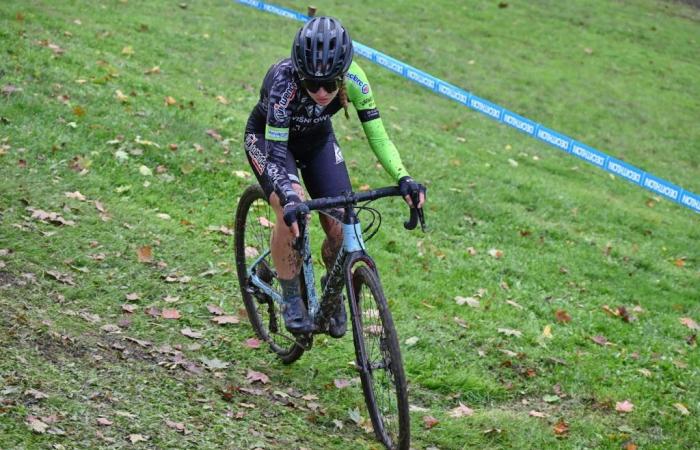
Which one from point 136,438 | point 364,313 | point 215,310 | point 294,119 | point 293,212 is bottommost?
point 215,310

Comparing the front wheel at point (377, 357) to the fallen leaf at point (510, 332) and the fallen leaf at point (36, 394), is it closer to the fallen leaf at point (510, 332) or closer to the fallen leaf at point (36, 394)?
the fallen leaf at point (36, 394)

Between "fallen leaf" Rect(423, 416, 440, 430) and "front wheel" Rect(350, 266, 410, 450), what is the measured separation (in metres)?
0.52

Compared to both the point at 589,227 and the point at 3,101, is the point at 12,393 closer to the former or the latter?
the point at 3,101

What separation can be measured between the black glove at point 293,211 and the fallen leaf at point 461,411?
1.95m

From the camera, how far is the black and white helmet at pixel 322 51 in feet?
16.1

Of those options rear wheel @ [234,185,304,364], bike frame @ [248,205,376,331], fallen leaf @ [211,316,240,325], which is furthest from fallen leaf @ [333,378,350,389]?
fallen leaf @ [211,316,240,325]

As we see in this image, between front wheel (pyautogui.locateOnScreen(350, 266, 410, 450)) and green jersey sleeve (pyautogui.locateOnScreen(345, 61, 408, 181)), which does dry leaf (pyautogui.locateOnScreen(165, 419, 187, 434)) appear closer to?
front wheel (pyautogui.locateOnScreen(350, 266, 410, 450))

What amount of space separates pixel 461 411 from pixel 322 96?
7.85 feet

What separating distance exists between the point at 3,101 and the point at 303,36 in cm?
600

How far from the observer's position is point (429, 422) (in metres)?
5.53

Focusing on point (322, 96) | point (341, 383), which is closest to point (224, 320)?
point (341, 383)

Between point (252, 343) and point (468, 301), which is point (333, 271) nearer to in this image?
point (252, 343)

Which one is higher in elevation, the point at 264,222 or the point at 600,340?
the point at 264,222

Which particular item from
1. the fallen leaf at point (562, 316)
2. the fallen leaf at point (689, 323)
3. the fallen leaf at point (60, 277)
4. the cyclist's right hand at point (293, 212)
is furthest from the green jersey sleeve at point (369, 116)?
the fallen leaf at point (689, 323)
